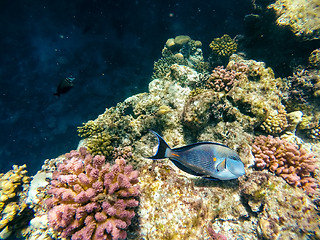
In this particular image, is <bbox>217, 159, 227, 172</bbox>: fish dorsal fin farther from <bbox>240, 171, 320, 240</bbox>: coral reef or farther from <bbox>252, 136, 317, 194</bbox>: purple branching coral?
<bbox>252, 136, 317, 194</bbox>: purple branching coral

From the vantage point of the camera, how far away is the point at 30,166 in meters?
16.1

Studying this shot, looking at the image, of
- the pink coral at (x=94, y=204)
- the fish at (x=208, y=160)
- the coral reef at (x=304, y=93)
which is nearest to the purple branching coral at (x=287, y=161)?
the fish at (x=208, y=160)

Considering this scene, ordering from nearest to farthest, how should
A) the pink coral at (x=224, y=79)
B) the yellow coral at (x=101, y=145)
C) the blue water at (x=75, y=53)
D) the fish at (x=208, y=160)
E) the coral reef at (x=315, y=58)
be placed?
the fish at (x=208, y=160)
the yellow coral at (x=101, y=145)
the pink coral at (x=224, y=79)
the coral reef at (x=315, y=58)
the blue water at (x=75, y=53)

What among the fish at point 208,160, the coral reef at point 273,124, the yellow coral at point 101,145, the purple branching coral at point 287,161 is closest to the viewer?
the fish at point 208,160

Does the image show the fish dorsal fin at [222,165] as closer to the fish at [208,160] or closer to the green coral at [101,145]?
the fish at [208,160]

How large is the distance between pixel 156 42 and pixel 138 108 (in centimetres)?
1097

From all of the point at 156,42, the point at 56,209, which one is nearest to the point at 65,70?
the point at 156,42

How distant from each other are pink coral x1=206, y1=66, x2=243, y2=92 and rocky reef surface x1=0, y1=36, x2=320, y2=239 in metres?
0.04

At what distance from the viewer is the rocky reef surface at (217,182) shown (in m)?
2.76

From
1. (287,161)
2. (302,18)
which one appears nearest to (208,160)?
(287,161)

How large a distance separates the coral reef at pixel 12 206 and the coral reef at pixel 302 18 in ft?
39.6

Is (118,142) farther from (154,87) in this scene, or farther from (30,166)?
(30,166)

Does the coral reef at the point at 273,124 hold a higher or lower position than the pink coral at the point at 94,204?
higher

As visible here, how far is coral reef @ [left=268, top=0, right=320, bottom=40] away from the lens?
5.73 metres
